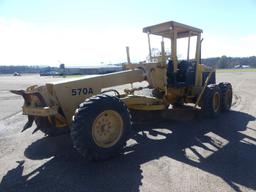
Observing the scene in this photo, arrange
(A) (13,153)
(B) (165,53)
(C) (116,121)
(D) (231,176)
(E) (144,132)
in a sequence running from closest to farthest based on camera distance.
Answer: (D) (231,176) < (C) (116,121) < (A) (13,153) < (E) (144,132) < (B) (165,53)

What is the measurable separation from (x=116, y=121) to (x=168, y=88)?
334 centimetres

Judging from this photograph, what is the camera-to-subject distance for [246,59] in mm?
120438

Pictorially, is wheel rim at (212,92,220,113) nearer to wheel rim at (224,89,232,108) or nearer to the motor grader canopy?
wheel rim at (224,89,232,108)

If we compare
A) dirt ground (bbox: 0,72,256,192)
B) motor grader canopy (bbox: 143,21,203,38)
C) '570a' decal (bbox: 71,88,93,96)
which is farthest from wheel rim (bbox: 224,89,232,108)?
'570a' decal (bbox: 71,88,93,96)

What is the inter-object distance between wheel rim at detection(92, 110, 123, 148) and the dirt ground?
0.37m

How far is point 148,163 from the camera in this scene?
15.0 feet

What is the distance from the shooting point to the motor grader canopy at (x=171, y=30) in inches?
282

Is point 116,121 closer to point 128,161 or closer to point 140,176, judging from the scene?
point 128,161

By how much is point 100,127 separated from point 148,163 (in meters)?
1.12

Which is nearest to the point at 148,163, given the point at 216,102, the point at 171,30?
the point at 171,30

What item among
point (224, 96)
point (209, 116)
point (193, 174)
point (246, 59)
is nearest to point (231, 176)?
point (193, 174)

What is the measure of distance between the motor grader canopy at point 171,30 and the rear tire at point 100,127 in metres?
3.34

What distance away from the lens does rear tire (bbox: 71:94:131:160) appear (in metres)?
4.38

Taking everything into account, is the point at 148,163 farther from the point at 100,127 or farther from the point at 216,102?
the point at 216,102
